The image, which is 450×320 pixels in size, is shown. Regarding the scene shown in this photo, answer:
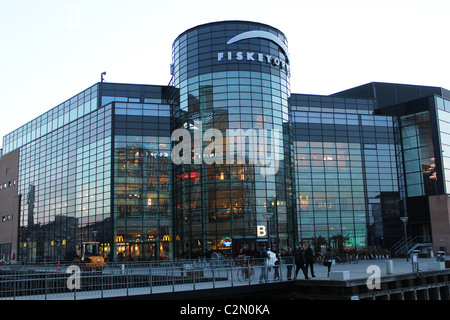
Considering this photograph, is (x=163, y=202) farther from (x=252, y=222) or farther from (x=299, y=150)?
(x=299, y=150)

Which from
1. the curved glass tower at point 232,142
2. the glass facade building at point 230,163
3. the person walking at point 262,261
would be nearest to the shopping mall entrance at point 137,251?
the glass facade building at point 230,163

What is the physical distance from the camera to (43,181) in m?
67.9

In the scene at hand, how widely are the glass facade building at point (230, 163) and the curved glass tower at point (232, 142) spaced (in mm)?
120

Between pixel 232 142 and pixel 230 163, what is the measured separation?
215 centimetres

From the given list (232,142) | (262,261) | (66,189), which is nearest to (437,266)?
(262,261)

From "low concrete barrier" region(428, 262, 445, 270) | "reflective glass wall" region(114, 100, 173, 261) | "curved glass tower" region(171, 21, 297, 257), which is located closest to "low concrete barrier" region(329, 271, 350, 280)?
"low concrete barrier" region(428, 262, 445, 270)

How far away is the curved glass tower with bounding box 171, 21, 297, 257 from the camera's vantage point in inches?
1889

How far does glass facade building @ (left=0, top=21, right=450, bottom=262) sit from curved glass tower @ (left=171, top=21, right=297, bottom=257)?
12cm

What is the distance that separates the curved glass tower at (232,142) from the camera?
1889 inches

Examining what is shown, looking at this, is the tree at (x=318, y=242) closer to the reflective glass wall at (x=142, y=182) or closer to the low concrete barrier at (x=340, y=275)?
the reflective glass wall at (x=142, y=182)

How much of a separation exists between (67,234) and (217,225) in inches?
905

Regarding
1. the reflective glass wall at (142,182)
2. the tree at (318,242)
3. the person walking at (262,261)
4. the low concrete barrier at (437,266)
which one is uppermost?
the reflective glass wall at (142,182)

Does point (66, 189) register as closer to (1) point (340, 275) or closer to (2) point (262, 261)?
(2) point (262, 261)

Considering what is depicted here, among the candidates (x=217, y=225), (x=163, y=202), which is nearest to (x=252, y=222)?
(x=217, y=225)
